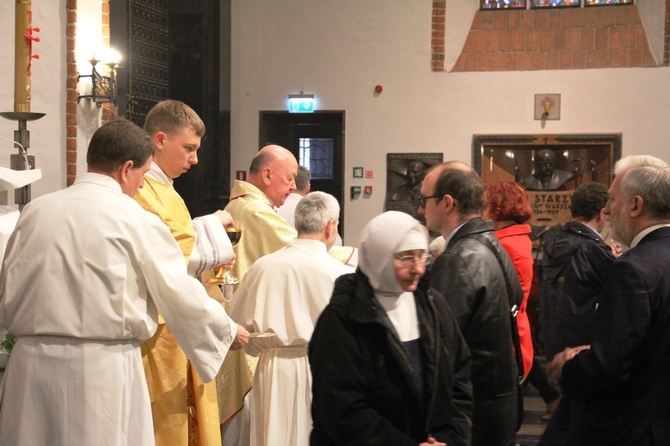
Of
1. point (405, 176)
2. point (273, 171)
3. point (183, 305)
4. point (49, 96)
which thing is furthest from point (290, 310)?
point (405, 176)

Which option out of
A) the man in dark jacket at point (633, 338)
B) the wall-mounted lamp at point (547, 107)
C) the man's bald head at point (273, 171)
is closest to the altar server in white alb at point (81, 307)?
the man in dark jacket at point (633, 338)

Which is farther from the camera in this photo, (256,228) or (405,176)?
(405,176)

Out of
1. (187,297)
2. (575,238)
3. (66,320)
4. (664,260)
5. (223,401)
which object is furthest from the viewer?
(575,238)

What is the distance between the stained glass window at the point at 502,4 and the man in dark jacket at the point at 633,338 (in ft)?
28.7

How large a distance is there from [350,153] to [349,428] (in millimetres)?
9103

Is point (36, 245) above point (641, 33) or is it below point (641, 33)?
below

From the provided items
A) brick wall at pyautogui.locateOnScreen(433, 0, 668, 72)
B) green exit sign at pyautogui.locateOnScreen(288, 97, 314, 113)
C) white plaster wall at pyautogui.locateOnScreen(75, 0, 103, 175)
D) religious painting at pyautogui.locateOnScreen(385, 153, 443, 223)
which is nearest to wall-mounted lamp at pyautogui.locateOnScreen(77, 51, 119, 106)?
white plaster wall at pyautogui.locateOnScreen(75, 0, 103, 175)

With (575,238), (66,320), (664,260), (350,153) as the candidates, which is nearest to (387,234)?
(664,260)

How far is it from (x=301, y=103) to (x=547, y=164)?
3353 mm

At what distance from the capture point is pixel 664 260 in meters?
2.61

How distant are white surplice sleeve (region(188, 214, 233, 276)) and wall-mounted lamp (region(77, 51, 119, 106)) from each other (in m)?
2.39

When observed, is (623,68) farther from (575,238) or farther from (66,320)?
(66,320)

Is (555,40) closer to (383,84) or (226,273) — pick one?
(383,84)

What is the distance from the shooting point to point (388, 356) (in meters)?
2.23
